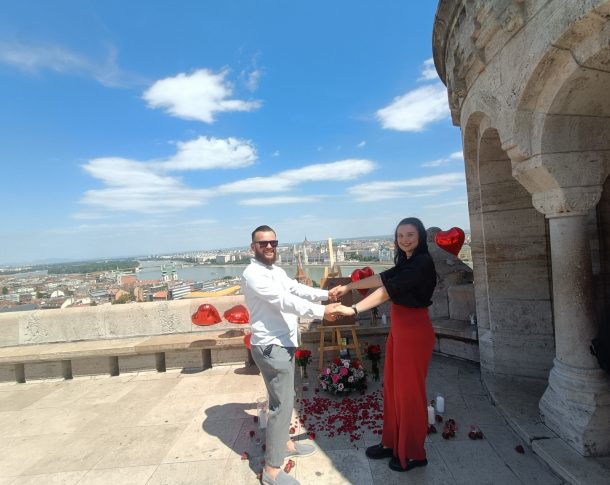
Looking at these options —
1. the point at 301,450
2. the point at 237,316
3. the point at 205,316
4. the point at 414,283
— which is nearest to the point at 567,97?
the point at 414,283

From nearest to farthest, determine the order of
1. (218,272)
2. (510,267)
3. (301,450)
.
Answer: (301,450) → (510,267) → (218,272)

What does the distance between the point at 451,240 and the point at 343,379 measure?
3341mm

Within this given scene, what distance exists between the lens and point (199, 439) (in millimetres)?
3619

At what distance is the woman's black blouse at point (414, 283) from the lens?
261 cm

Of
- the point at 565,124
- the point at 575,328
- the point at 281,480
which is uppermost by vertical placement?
the point at 565,124

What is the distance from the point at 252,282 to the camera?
9.05 ft

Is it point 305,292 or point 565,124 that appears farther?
point 305,292

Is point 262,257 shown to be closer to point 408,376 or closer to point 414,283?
point 414,283

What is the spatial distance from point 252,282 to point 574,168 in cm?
296

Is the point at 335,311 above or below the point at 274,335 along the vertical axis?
above

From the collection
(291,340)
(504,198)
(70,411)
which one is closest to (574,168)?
(504,198)

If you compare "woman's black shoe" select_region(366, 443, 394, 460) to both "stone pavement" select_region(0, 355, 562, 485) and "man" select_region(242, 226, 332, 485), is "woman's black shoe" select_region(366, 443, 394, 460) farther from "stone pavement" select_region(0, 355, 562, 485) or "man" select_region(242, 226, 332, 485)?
"man" select_region(242, 226, 332, 485)

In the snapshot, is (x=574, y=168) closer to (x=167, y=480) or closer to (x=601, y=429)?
(x=601, y=429)

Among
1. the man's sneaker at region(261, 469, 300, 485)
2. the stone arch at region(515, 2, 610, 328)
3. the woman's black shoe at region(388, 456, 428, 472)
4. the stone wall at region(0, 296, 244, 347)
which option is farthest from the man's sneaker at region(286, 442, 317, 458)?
the stone wall at region(0, 296, 244, 347)
